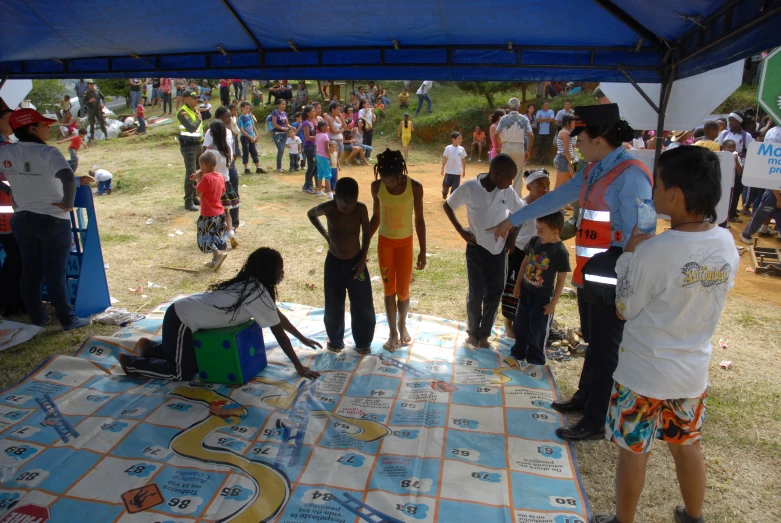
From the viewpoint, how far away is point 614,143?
318cm

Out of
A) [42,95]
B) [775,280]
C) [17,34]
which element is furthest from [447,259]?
[42,95]

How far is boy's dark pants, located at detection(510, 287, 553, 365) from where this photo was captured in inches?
162

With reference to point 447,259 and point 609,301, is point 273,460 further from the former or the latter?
point 447,259

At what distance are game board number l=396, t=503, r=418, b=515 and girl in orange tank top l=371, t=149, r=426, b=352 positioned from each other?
1.94 m

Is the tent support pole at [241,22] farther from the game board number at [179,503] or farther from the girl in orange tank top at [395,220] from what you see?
the game board number at [179,503]

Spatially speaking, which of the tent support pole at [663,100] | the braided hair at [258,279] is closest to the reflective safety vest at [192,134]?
the braided hair at [258,279]

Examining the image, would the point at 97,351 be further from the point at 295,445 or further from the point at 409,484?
the point at 409,484

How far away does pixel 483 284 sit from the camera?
4.51 m

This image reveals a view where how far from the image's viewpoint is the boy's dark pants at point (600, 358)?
3213mm

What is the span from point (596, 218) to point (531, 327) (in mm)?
1229

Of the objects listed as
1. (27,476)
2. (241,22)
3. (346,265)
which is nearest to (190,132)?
(241,22)

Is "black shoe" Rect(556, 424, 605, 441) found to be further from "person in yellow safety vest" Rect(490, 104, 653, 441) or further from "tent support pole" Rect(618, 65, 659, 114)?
"tent support pole" Rect(618, 65, 659, 114)

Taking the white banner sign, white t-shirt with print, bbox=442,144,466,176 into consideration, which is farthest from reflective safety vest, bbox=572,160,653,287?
white t-shirt with print, bbox=442,144,466,176

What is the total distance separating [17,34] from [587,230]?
547cm
